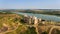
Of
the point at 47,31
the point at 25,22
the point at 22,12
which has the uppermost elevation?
the point at 22,12

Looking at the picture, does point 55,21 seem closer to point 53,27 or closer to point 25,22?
point 53,27

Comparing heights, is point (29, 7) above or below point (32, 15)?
above

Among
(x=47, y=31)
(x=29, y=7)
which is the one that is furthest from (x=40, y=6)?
(x=47, y=31)

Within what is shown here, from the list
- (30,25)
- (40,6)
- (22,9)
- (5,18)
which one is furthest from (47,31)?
(5,18)

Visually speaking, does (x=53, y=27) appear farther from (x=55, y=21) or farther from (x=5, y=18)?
(x=5, y=18)

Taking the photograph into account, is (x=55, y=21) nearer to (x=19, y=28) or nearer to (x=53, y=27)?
(x=53, y=27)

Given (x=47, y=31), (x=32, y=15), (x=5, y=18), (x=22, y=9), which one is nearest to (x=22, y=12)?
(x=22, y=9)

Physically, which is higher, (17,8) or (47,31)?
(17,8)
